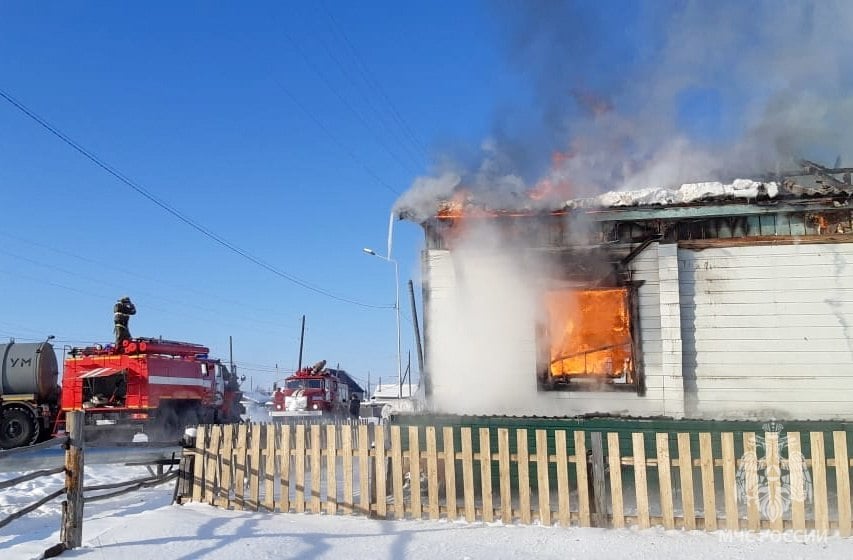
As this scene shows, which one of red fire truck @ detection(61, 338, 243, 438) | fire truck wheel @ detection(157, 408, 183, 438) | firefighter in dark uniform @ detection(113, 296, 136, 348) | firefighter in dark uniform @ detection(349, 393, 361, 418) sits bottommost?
firefighter in dark uniform @ detection(349, 393, 361, 418)

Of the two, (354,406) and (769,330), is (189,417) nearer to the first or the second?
(354,406)

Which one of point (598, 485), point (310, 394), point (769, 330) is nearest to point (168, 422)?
point (310, 394)

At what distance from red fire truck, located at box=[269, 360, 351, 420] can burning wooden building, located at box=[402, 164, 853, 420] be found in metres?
17.7

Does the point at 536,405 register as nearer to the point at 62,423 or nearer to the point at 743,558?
the point at 743,558

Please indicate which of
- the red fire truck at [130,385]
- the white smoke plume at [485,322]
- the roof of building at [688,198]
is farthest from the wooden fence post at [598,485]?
the red fire truck at [130,385]

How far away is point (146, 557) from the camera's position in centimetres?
616

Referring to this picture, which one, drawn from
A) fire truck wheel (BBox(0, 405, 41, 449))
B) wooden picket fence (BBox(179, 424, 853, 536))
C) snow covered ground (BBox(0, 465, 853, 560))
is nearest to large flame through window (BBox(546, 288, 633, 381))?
wooden picket fence (BBox(179, 424, 853, 536))

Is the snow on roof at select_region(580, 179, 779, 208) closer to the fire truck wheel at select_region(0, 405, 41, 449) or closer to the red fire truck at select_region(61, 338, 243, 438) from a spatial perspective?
the red fire truck at select_region(61, 338, 243, 438)

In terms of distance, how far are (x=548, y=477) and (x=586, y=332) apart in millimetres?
3305

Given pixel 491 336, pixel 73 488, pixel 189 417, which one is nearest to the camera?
pixel 73 488

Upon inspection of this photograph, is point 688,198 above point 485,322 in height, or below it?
above

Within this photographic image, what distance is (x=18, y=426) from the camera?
804 inches

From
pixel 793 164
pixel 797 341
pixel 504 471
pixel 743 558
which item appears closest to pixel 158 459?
pixel 504 471

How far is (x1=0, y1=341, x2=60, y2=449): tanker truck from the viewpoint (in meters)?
20.4
